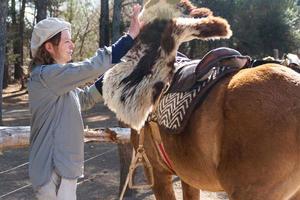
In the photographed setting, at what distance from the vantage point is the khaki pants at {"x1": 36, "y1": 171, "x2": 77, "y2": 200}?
263cm

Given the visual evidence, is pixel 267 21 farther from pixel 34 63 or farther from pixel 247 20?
pixel 34 63

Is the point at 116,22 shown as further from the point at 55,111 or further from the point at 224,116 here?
the point at 224,116

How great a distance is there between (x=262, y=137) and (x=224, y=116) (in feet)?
0.77

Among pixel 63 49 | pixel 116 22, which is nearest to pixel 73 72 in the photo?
pixel 63 49

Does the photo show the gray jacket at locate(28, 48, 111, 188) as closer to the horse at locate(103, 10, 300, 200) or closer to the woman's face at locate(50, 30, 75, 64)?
the woman's face at locate(50, 30, 75, 64)

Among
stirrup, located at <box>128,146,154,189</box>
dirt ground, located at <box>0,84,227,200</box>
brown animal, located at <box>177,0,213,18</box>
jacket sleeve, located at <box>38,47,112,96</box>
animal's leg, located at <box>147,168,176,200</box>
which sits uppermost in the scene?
brown animal, located at <box>177,0,213,18</box>

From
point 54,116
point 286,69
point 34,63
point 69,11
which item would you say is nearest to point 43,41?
point 34,63

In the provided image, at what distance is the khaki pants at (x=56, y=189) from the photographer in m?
2.63

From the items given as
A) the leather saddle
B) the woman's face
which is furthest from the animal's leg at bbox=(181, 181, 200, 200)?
the woman's face

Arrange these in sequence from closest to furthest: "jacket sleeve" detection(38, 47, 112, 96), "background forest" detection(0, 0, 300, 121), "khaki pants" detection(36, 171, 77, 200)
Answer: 1. "jacket sleeve" detection(38, 47, 112, 96)
2. "khaki pants" detection(36, 171, 77, 200)
3. "background forest" detection(0, 0, 300, 121)

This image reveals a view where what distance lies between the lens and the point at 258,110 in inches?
93.8

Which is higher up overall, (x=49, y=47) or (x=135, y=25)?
(x=135, y=25)

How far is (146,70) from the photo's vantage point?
2.83m

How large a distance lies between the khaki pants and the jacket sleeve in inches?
18.1
